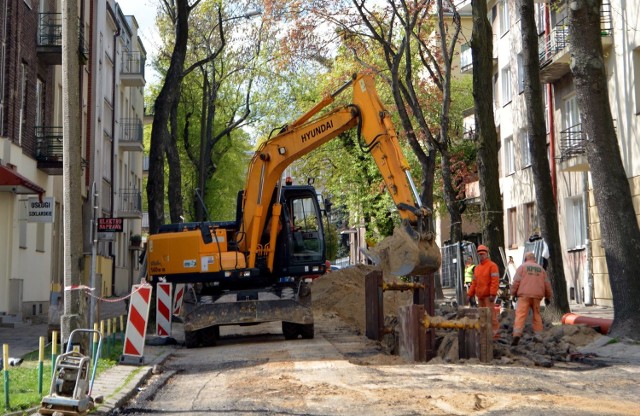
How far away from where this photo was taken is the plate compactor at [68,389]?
31.0 ft

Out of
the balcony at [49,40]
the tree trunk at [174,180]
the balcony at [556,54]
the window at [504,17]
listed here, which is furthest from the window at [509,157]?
the balcony at [49,40]

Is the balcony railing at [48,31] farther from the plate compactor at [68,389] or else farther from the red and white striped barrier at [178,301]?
the plate compactor at [68,389]

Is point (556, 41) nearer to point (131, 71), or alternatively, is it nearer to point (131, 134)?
point (131, 71)

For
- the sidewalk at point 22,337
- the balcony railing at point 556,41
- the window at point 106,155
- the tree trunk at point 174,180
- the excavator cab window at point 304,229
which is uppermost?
the balcony railing at point 556,41

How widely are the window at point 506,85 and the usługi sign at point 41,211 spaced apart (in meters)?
23.0

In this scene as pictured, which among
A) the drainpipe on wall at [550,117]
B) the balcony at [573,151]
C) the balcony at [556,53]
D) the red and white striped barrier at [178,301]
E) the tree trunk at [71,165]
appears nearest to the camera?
the tree trunk at [71,165]

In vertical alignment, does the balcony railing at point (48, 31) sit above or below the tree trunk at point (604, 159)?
above

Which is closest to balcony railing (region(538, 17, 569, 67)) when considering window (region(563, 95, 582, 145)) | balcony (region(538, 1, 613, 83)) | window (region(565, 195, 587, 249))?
balcony (region(538, 1, 613, 83))

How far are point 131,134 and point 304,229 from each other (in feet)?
115

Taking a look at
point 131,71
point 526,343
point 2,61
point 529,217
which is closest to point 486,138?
point 526,343

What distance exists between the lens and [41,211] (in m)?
22.4

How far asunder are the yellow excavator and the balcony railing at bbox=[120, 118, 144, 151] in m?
31.2

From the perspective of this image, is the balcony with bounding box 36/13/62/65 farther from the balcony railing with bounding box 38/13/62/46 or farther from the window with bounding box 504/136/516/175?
the window with bounding box 504/136/516/175

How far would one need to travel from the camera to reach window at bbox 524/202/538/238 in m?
36.7
